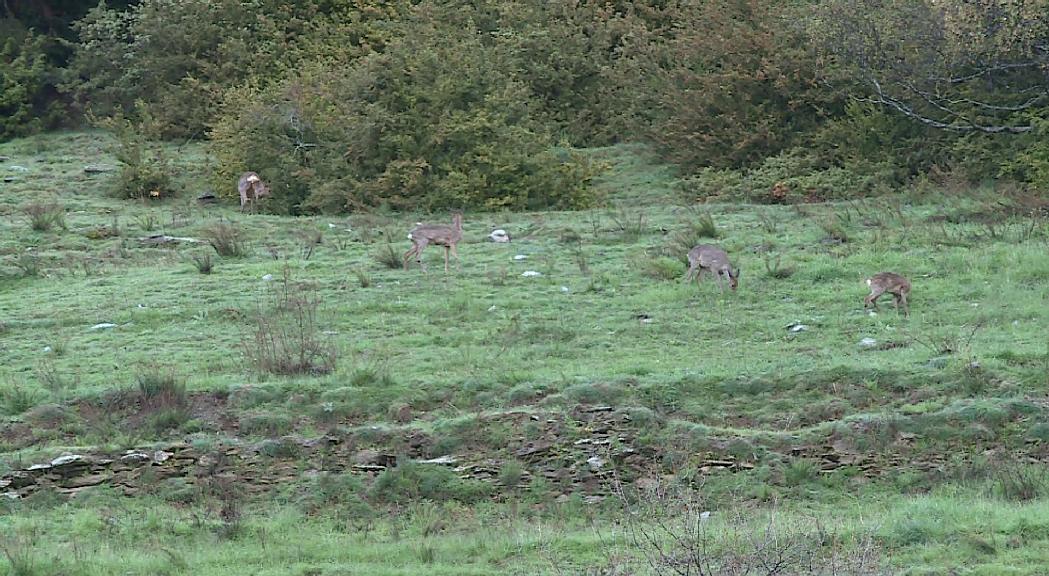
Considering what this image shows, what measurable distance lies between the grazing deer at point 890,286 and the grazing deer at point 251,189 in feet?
44.9

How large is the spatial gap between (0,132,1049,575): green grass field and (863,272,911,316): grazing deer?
181 millimetres

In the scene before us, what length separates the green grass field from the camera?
35.7 feet

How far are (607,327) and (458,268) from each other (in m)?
3.64

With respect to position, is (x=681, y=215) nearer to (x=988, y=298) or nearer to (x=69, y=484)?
(x=988, y=298)

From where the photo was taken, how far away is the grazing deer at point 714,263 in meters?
17.6

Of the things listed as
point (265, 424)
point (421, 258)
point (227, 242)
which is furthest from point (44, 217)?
point (265, 424)

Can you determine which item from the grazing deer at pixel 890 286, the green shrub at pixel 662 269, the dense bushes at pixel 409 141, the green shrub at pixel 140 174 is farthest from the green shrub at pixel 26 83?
the grazing deer at pixel 890 286

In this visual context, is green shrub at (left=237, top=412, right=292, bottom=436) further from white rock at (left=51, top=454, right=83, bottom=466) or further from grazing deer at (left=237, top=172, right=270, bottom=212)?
grazing deer at (left=237, top=172, right=270, bottom=212)

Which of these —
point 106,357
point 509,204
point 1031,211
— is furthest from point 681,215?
point 106,357

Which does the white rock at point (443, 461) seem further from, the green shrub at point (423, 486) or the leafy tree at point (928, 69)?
the leafy tree at point (928, 69)

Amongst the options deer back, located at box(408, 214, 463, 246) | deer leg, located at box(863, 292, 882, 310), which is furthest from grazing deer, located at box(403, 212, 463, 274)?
deer leg, located at box(863, 292, 882, 310)

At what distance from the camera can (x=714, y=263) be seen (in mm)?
17609

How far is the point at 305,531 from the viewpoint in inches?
454

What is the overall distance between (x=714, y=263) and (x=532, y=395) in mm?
4426
